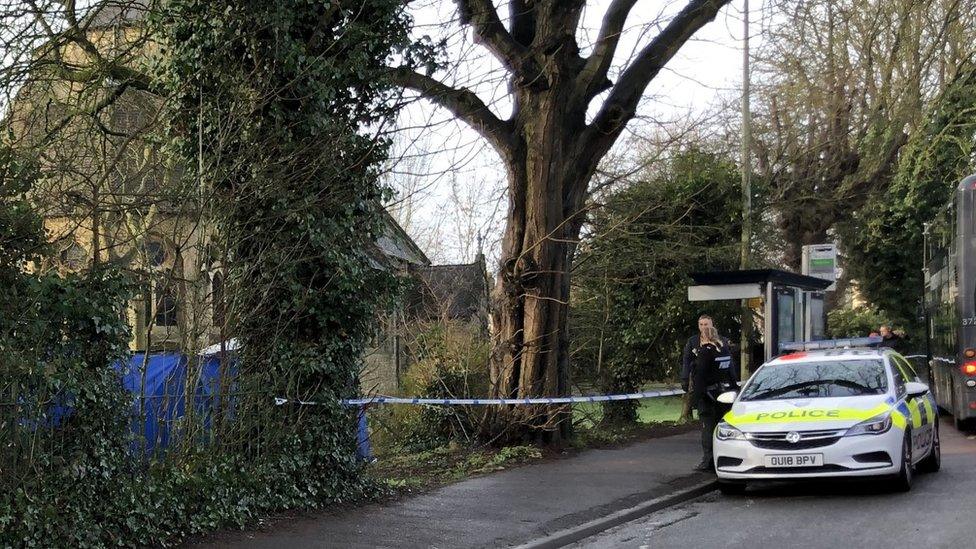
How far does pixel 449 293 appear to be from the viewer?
20.8 metres

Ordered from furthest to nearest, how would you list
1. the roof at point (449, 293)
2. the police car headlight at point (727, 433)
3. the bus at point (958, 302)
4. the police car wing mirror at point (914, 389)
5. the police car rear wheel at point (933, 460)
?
the roof at point (449, 293)
the bus at point (958, 302)
the police car rear wheel at point (933, 460)
the police car wing mirror at point (914, 389)
the police car headlight at point (727, 433)

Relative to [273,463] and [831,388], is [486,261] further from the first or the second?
[273,463]

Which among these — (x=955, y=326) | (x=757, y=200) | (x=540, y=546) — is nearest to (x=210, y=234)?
(x=540, y=546)

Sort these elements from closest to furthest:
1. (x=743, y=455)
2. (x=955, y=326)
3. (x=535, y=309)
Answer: (x=743, y=455), (x=535, y=309), (x=955, y=326)

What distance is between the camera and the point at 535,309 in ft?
48.3

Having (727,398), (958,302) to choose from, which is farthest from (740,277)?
(727,398)

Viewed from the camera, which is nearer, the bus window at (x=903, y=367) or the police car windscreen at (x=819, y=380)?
the police car windscreen at (x=819, y=380)

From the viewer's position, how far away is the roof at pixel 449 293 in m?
18.2

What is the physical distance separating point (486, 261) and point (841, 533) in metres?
11.1

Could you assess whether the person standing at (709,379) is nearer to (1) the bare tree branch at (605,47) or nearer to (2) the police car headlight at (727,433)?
(2) the police car headlight at (727,433)

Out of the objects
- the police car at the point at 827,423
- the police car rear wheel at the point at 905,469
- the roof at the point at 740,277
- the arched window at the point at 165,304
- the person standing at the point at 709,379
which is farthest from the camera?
the roof at the point at 740,277

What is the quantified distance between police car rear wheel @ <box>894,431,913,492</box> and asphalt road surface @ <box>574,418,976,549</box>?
119mm

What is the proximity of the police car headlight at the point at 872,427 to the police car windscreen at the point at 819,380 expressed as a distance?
0.83 meters

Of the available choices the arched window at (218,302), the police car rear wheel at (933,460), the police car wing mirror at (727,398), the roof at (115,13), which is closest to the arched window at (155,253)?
the arched window at (218,302)
